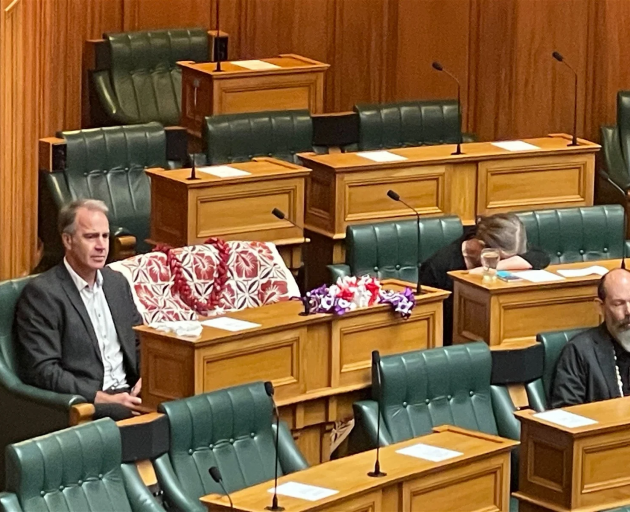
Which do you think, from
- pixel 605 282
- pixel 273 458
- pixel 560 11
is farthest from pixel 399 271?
pixel 560 11

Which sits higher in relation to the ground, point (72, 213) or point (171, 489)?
point (72, 213)

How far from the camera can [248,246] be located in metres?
6.12

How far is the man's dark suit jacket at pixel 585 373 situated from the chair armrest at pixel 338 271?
3.07 feet

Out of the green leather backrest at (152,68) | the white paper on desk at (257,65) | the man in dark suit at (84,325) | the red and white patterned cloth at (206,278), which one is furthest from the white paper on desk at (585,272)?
the green leather backrest at (152,68)

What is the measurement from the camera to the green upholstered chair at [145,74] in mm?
8109

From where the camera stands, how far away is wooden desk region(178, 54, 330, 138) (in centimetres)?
748

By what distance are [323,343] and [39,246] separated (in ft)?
5.55

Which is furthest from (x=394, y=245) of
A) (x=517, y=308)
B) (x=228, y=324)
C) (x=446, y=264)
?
(x=228, y=324)

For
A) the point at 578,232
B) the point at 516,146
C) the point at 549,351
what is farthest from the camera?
the point at 516,146

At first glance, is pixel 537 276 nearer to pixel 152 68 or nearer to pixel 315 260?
pixel 315 260

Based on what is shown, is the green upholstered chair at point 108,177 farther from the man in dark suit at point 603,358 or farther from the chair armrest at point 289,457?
the man in dark suit at point 603,358

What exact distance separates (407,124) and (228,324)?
255cm

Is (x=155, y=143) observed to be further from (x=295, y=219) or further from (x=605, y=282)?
(x=605, y=282)

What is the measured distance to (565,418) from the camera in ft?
15.9
